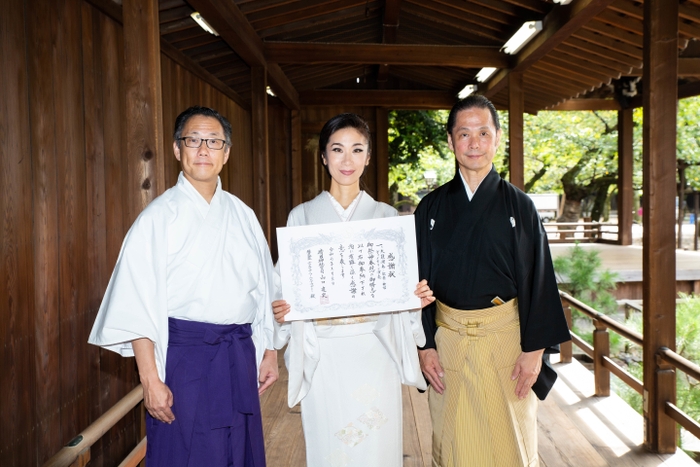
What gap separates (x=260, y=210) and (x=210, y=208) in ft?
14.2

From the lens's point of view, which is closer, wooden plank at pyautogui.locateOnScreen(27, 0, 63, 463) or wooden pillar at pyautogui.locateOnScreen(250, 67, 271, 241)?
wooden plank at pyautogui.locateOnScreen(27, 0, 63, 463)

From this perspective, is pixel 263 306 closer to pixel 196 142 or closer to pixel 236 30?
pixel 196 142

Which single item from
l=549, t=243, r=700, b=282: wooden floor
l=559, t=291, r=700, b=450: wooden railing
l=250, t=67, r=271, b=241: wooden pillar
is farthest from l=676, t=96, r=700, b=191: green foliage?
l=250, t=67, r=271, b=241: wooden pillar

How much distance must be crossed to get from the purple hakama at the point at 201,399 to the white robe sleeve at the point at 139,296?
84 millimetres

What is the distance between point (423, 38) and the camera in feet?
26.3

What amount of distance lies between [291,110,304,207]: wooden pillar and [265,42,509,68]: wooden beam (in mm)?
3642

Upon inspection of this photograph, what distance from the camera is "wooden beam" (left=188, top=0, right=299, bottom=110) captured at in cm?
429

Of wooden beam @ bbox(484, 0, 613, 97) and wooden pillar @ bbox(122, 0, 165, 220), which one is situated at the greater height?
wooden beam @ bbox(484, 0, 613, 97)

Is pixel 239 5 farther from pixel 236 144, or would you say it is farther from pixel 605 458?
pixel 605 458

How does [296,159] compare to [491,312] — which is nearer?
[491,312]

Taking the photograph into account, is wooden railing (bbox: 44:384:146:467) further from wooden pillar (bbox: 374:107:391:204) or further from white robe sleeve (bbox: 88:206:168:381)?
wooden pillar (bbox: 374:107:391:204)

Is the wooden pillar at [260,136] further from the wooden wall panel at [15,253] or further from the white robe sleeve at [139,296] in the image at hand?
the white robe sleeve at [139,296]

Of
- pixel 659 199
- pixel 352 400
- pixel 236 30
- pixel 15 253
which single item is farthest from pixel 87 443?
pixel 236 30

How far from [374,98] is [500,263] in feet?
26.6
